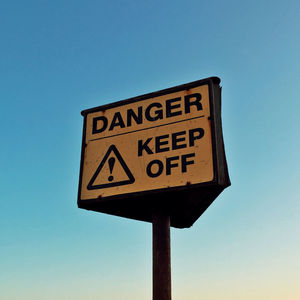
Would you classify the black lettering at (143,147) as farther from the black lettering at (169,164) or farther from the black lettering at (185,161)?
the black lettering at (185,161)

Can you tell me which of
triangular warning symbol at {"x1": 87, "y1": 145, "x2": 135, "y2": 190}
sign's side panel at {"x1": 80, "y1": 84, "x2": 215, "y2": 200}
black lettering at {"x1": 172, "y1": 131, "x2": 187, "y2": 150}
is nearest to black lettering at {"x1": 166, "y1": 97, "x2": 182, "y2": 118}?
sign's side panel at {"x1": 80, "y1": 84, "x2": 215, "y2": 200}

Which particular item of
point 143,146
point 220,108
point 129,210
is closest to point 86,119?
point 143,146

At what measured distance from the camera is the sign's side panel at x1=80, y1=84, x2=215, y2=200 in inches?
136

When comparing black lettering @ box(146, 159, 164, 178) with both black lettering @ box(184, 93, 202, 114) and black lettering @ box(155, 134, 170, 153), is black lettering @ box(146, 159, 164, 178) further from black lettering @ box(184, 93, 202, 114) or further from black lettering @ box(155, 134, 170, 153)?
black lettering @ box(184, 93, 202, 114)

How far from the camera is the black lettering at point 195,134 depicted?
353 cm

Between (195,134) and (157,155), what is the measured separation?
441 mm

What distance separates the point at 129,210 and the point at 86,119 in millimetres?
1202

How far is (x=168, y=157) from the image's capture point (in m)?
3.56

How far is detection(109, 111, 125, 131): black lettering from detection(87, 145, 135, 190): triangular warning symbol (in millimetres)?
253

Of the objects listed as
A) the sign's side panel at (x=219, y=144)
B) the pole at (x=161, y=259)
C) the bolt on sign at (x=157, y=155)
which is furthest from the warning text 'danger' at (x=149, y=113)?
the pole at (x=161, y=259)

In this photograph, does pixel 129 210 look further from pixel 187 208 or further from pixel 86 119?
pixel 86 119

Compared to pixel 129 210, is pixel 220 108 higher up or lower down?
higher up

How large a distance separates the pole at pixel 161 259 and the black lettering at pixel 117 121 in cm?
116

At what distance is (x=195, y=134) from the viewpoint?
3562mm
